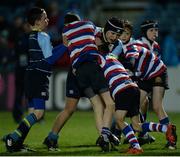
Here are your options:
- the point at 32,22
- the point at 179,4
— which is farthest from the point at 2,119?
the point at 179,4

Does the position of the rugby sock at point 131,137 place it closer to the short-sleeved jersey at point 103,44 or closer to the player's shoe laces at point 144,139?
the short-sleeved jersey at point 103,44

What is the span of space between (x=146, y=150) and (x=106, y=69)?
1.21 m

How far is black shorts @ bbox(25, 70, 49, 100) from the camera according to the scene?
1079 centimetres

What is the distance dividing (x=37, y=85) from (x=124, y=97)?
1.27 meters

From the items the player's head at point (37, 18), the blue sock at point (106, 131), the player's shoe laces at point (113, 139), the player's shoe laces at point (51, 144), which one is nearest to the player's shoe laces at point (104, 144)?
the blue sock at point (106, 131)

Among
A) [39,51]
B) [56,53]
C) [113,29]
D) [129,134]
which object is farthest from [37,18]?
[129,134]

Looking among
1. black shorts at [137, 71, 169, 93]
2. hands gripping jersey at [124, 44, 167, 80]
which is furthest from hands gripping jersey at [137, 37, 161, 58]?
black shorts at [137, 71, 169, 93]

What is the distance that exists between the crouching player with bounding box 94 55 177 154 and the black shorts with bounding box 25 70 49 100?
32.7 inches

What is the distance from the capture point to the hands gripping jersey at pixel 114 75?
10367 millimetres

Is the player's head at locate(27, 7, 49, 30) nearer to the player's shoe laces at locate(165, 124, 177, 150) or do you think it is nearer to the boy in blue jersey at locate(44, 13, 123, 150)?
the boy in blue jersey at locate(44, 13, 123, 150)

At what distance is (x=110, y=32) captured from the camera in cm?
1066

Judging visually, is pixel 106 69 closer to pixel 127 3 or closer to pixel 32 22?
pixel 32 22

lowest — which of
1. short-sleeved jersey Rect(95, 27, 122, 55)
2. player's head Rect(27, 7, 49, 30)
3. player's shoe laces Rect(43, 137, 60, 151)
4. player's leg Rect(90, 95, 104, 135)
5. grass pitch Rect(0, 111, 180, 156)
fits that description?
grass pitch Rect(0, 111, 180, 156)

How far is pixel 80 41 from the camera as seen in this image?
10.7m
